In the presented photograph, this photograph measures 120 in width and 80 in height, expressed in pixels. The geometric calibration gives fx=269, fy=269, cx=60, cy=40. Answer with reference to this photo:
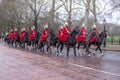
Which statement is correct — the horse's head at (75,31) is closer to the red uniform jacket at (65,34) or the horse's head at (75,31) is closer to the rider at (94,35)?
the red uniform jacket at (65,34)

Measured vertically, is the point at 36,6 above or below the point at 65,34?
above

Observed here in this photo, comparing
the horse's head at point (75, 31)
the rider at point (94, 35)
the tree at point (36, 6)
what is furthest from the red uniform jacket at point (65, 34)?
the tree at point (36, 6)

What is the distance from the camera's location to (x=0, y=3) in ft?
182

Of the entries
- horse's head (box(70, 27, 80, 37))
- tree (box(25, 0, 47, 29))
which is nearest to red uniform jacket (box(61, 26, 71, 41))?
horse's head (box(70, 27, 80, 37))

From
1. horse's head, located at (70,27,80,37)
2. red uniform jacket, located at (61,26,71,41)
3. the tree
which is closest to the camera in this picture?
horse's head, located at (70,27,80,37)

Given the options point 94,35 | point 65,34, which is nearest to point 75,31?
point 65,34

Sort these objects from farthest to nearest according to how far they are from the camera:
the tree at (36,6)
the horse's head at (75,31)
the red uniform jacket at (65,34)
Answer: the tree at (36,6) → the red uniform jacket at (65,34) → the horse's head at (75,31)

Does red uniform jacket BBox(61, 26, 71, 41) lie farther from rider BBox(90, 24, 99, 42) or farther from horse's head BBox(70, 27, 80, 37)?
rider BBox(90, 24, 99, 42)

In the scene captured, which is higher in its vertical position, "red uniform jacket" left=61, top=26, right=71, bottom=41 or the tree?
the tree

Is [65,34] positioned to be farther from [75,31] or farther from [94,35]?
[94,35]

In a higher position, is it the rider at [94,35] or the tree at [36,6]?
the tree at [36,6]

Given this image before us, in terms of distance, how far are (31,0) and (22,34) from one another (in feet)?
46.2

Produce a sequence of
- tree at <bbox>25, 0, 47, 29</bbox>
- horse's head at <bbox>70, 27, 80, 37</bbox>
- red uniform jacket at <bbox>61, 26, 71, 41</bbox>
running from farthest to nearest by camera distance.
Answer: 1. tree at <bbox>25, 0, 47, 29</bbox>
2. red uniform jacket at <bbox>61, 26, 71, 41</bbox>
3. horse's head at <bbox>70, 27, 80, 37</bbox>

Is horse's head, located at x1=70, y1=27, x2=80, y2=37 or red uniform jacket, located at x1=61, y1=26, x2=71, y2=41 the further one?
red uniform jacket, located at x1=61, y1=26, x2=71, y2=41
